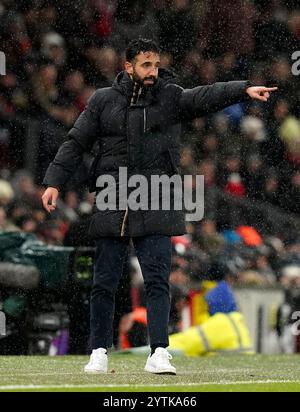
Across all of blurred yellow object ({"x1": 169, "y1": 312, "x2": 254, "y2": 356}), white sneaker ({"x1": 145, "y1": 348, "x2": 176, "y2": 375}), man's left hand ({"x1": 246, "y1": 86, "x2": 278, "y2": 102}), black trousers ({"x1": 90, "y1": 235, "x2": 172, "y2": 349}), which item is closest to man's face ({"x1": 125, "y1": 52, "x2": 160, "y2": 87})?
man's left hand ({"x1": 246, "y1": 86, "x2": 278, "y2": 102})

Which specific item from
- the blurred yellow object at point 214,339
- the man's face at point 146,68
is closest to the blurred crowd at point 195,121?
the blurred yellow object at point 214,339

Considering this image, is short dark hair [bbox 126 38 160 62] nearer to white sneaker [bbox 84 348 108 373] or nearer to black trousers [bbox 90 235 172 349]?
black trousers [bbox 90 235 172 349]

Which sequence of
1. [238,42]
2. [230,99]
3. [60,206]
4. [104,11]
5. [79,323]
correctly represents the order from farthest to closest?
1. [238,42]
2. [104,11]
3. [60,206]
4. [79,323]
5. [230,99]

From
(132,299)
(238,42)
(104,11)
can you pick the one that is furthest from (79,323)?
(238,42)

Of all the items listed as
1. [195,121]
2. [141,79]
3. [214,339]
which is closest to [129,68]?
[141,79]

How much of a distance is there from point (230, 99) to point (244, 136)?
8.84 meters

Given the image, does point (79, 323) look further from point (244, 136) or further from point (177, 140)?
point (244, 136)

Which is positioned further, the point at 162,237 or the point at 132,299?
the point at 132,299

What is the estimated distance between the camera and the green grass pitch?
6.36 metres

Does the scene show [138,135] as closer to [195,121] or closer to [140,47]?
[140,47]

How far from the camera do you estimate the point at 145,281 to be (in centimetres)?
718

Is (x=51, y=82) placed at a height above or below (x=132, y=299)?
above

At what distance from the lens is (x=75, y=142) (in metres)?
7.33

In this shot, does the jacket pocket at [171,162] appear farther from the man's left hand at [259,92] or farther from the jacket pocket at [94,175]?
the man's left hand at [259,92]
